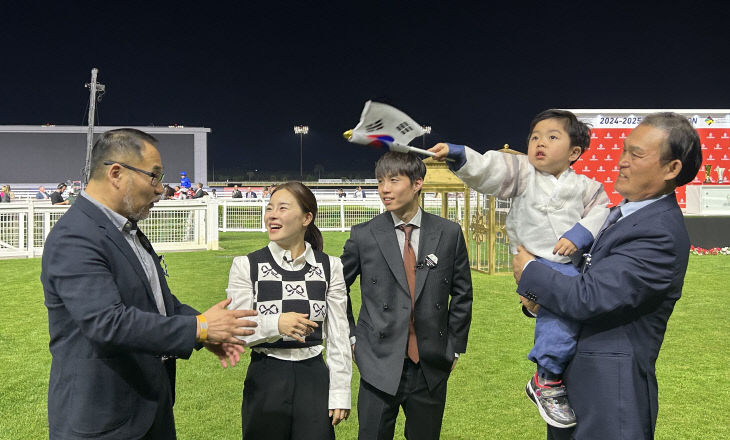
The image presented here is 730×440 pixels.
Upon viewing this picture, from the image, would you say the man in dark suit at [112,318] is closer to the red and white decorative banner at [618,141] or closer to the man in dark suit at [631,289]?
the man in dark suit at [631,289]

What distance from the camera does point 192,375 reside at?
591 cm

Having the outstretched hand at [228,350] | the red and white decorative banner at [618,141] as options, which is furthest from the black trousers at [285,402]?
the red and white decorative banner at [618,141]

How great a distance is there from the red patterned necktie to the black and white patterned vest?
514 mm

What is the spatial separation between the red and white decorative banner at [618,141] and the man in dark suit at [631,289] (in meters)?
16.4

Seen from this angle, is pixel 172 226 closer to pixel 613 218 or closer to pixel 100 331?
pixel 100 331

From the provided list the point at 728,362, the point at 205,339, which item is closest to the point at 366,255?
the point at 205,339

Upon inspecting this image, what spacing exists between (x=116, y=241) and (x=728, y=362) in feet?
20.8

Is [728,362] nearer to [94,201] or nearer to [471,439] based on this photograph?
[471,439]

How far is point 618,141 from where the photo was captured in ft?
60.2

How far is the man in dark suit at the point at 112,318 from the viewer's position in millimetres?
2156

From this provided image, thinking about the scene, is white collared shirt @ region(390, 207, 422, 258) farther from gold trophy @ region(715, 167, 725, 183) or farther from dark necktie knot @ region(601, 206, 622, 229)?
gold trophy @ region(715, 167, 725, 183)

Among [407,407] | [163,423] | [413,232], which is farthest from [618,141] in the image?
[163,423]

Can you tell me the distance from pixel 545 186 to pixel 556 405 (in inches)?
34.1

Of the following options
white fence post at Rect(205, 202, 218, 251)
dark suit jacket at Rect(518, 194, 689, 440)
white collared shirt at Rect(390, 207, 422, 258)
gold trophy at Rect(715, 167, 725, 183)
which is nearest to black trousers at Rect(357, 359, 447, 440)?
white collared shirt at Rect(390, 207, 422, 258)
